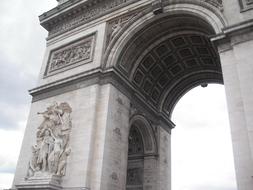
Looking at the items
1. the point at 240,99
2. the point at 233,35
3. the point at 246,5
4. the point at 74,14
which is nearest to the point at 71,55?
the point at 74,14

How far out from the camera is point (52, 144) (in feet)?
41.1

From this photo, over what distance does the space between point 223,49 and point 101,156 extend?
6.45 m

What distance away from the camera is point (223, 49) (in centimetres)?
1056

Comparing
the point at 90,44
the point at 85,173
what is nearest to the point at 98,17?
the point at 90,44

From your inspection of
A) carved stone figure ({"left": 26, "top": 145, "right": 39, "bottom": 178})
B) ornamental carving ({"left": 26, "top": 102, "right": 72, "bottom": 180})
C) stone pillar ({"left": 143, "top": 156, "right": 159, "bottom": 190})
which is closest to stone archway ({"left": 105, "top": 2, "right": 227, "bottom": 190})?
stone pillar ({"left": 143, "top": 156, "right": 159, "bottom": 190})

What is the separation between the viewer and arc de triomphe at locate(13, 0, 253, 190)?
10250 millimetres

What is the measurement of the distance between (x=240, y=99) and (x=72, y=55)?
9.44m

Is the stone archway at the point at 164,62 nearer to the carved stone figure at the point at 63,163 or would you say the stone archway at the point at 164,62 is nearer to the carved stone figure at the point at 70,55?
the carved stone figure at the point at 70,55

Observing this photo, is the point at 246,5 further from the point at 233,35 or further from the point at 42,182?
the point at 42,182

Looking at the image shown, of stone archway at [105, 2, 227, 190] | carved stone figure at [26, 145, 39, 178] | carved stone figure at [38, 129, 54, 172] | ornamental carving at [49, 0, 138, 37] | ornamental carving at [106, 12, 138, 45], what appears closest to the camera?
carved stone figure at [38, 129, 54, 172]

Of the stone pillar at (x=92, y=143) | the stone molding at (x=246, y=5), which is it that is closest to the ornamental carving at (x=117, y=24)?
the stone pillar at (x=92, y=143)

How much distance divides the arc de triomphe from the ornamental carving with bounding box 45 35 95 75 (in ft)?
0.25

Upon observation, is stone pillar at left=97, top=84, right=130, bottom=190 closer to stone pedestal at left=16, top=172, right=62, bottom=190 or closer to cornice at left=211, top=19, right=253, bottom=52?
stone pedestal at left=16, top=172, right=62, bottom=190

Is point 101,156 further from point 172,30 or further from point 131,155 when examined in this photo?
point 172,30
